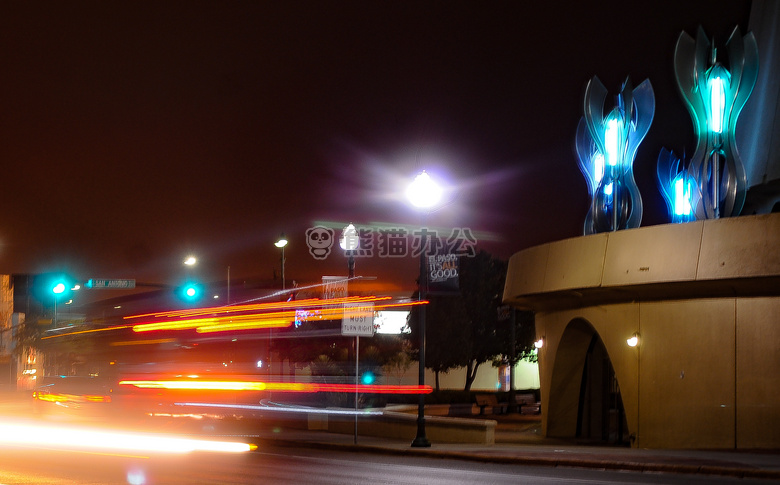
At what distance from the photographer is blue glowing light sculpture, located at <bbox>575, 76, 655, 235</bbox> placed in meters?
25.8

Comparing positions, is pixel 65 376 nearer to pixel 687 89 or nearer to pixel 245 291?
pixel 687 89

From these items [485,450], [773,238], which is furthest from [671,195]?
[485,450]

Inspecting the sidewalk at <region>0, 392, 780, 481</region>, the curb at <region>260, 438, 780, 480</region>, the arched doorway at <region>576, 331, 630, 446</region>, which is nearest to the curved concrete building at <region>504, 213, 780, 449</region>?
the sidewalk at <region>0, 392, 780, 481</region>

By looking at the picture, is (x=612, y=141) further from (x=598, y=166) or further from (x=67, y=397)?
(x=67, y=397)

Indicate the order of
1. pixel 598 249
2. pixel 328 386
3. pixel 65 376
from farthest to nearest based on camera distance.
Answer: pixel 328 386
pixel 65 376
pixel 598 249

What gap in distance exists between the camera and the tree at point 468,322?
60.0 m

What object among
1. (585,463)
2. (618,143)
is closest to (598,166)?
(618,143)

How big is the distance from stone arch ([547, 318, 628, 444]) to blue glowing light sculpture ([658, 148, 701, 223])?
14.8 ft

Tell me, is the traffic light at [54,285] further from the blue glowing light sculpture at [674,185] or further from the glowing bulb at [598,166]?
the blue glowing light sculpture at [674,185]

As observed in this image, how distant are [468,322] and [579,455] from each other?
41.8m

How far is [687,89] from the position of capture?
23484mm

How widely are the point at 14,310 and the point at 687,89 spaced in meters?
82.7

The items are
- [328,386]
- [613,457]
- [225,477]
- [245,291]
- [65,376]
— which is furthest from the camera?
[245,291]

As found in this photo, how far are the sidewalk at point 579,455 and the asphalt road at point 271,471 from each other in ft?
2.00
